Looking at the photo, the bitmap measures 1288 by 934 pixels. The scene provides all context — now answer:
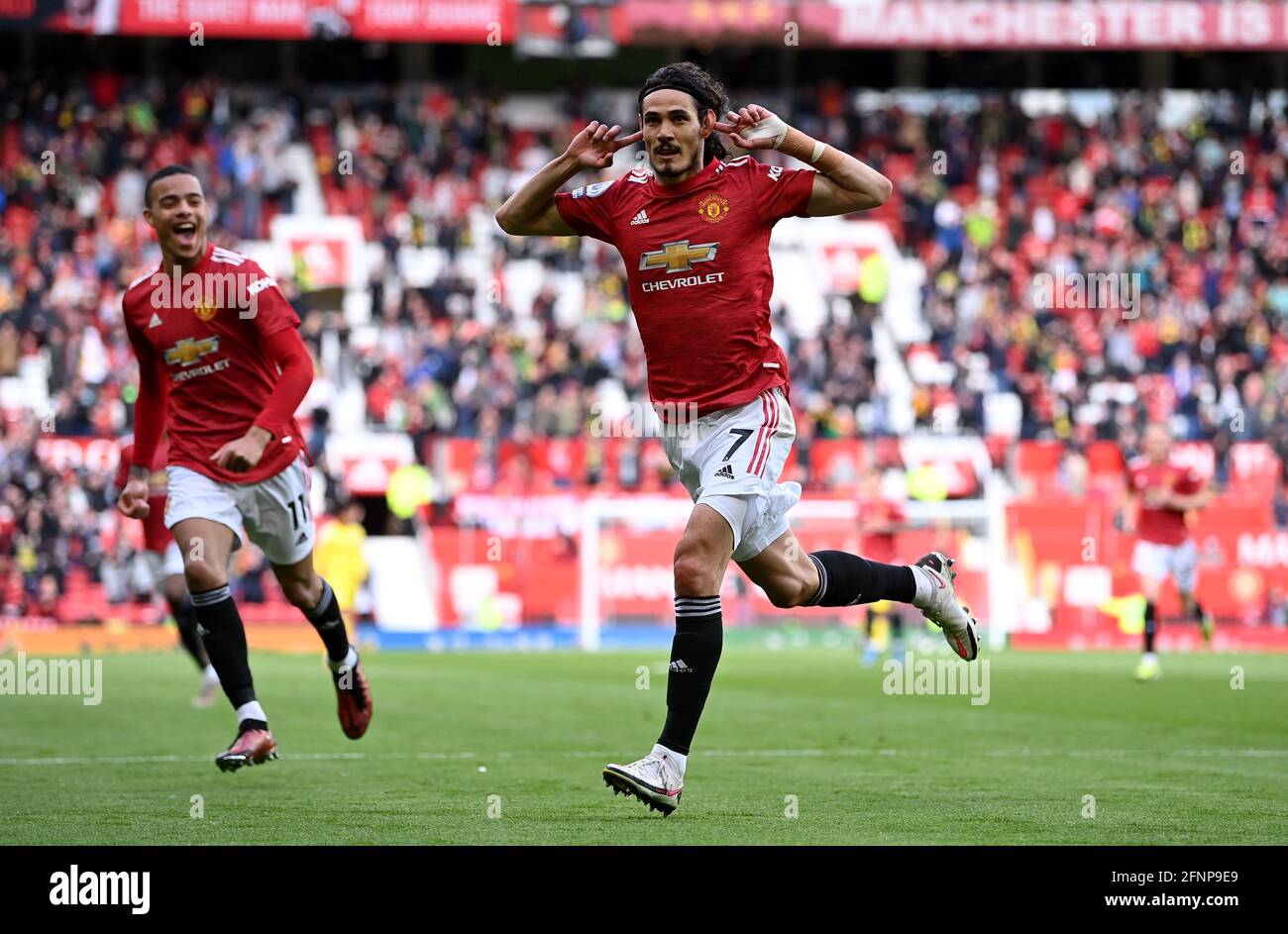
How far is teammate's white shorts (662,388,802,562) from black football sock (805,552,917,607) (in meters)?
0.41

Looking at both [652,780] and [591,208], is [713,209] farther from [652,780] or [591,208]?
[652,780]

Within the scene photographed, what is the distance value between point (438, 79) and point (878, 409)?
1386 centimetres

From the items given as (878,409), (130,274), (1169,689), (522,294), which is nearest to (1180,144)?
(878,409)

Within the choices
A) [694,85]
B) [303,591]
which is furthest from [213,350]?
[694,85]

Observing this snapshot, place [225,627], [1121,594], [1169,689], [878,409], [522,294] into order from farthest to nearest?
1. [522,294]
2. [878,409]
3. [1121,594]
4. [1169,689]
5. [225,627]

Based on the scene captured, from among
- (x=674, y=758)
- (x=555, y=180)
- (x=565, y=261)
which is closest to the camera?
(x=674, y=758)

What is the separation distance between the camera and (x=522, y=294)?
32.5 meters

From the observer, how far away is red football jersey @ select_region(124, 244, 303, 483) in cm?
878

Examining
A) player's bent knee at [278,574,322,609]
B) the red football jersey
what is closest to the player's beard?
the red football jersey

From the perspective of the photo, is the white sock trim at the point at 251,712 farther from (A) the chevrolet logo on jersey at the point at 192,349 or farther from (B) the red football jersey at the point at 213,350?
(A) the chevrolet logo on jersey at the point at 192,349

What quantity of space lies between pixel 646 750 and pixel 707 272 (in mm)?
3548

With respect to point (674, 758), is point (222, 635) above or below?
above

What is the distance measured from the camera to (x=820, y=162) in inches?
287
